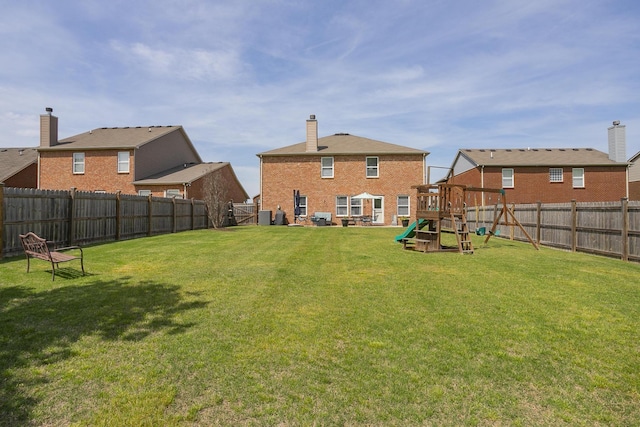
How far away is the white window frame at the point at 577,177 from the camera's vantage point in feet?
105

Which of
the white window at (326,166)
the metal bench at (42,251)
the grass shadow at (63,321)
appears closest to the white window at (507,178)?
the white window at (326,166)

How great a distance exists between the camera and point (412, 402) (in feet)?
11.0

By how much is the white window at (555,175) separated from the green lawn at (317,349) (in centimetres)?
2745

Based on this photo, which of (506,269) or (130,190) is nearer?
(506,269)

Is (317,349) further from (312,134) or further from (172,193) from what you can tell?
(312,134)

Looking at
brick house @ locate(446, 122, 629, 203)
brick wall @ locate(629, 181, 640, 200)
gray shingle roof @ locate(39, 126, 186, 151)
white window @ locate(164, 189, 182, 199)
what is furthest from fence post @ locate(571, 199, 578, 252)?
brick wall @ locate(629, 181, 640, 200)

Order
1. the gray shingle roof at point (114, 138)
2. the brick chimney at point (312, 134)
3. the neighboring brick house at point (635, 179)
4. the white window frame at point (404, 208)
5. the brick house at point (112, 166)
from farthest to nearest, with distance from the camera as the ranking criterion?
the neighboring brick house at point (635, 179) → the brick chimney at point (312, 134) → the white window frame at point (404, 208) → the gray shingle roof at point (114, 138) → the brick house at point (112, 166)

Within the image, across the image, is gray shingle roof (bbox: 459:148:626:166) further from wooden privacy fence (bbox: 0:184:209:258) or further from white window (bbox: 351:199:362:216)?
wooden privacy fence (bbox: 0:184:209:258)

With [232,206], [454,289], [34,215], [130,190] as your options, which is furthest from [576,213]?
[130,190]

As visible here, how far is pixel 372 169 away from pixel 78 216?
871 inches

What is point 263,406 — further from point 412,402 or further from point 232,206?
point 232,206

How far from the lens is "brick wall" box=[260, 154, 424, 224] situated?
31.1 metres

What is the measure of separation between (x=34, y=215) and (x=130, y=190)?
1878cm

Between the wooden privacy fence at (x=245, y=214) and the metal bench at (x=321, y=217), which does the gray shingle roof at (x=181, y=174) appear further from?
the metal bench at (x=321, y=217)
